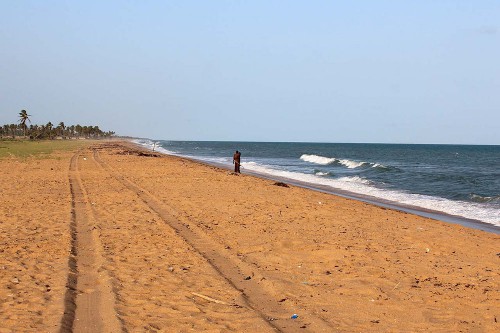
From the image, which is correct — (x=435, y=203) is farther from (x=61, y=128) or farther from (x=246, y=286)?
(x=61, y=128)

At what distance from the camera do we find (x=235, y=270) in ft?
26.0

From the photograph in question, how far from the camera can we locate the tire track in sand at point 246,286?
224 inches

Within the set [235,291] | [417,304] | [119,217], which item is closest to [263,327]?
[235,291]

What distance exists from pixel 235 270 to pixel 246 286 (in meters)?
0.84

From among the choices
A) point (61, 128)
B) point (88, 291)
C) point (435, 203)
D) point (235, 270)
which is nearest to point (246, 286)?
point (235, 270)

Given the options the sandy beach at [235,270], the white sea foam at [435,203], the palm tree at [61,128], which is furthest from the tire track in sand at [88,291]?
the palm tree at [61,128]

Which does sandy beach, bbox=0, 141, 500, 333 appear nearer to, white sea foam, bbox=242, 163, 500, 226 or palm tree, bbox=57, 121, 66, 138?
white sea foam, bbox=242, 163, 500, 226

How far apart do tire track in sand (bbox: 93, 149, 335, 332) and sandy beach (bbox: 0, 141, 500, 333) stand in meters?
0.02

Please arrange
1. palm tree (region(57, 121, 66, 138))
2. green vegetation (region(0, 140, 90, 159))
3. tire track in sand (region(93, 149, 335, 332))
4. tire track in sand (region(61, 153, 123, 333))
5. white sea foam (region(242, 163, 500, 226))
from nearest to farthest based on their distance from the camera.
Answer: tire track in sand (region(61, 153, 123, 333))
tire track in sand (region(93, 149, 335, 332))
white sea foam (region(242, 163, 500, 226))
green vegetation (region(0, 140, 90, 159))
palm tree (region(57, 121, 66, 138))

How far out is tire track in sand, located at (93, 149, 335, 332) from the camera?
5693 millimetres

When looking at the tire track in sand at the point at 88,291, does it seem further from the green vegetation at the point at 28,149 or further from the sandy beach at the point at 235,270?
the green vegetation at the point at 28,149

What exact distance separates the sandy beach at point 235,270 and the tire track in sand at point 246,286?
0.8 inches

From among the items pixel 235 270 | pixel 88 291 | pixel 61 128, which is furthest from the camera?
pixel 61 128

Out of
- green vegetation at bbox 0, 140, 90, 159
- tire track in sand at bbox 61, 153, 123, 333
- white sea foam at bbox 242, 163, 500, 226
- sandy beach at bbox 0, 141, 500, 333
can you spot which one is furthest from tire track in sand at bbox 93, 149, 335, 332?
green vegetation at bbox 0, 140, 90, 159
